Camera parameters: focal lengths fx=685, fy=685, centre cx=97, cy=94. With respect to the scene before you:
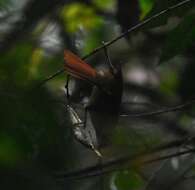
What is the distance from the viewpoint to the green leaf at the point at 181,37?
4.73 ft

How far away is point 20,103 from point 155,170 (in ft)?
3.80

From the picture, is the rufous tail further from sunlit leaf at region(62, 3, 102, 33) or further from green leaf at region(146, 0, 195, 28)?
sunlit leaf at region(62, 3, 102, 33)

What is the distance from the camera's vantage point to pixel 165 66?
11.9 feet

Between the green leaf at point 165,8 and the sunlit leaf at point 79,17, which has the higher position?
the green leaf at point 165,8

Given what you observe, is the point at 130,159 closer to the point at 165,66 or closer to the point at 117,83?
the point at 117,83

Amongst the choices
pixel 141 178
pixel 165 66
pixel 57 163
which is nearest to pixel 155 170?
pixel 141 178

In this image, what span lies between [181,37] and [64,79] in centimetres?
87

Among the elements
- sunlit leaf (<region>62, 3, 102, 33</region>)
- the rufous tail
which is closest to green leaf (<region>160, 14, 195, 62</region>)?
the rufous tail

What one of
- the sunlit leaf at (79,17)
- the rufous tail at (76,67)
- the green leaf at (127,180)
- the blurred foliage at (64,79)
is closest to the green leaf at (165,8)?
the blurred foliage at (64,79)

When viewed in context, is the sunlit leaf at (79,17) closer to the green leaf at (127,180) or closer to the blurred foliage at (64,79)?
the blurred foliage at (64,79)

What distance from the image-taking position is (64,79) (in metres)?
2.28

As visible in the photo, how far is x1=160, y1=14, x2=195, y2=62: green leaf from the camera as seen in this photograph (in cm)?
144

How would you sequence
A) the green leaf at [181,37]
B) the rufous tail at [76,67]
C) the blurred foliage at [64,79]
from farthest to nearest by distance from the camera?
the green leaf at [181,37] → the rufous tail at [76,67] → the blurred foliage at [64,79]

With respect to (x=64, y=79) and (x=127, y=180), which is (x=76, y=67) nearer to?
(x=127, y=180)
